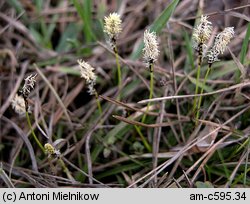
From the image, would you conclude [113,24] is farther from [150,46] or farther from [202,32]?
[202,32]

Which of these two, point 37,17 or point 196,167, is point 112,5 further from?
point 196,167

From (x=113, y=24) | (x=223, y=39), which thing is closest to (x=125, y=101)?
(x=113, y=24)

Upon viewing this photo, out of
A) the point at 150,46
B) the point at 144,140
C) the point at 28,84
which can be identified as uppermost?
the point at 150,46

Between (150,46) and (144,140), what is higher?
(150,46)

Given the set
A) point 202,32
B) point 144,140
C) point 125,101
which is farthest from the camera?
point 125,101

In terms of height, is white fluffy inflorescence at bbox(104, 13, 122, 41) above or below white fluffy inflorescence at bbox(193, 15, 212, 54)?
above

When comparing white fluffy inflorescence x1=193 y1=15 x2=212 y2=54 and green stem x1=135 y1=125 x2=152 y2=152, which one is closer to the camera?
white fluffy inflorescence x1=193 y1=15 x2=212 y2=54

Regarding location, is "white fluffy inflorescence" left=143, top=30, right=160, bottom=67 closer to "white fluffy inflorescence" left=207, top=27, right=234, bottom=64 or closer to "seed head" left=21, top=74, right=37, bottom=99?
"white fluffy inflorescence" left=207, top=27, right=234, bottom=64

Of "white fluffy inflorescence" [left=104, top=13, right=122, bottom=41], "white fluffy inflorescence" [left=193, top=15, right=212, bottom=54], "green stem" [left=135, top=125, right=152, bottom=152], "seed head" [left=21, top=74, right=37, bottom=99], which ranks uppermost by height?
"white fluffy inflorescence" [left=104, top=13, right=122, bottom=41]

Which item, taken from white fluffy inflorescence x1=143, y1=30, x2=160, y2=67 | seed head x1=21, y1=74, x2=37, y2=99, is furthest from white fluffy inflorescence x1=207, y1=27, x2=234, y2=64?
seed head x1=21, y1=74, x2=37, y2=99
